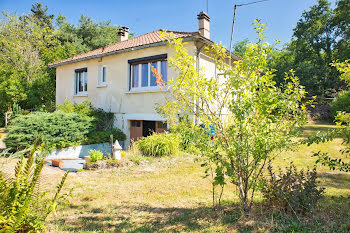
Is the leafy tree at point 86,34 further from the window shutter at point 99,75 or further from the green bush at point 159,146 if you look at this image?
the green bush at point 159,146

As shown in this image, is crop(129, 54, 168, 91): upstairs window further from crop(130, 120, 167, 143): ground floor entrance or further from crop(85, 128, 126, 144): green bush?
crop(85, 128, 126, 144): green bush

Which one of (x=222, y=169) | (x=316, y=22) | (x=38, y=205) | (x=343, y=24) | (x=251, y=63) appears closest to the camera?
(x=38, y=205)

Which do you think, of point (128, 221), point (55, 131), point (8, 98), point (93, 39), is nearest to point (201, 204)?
point (128, 221)

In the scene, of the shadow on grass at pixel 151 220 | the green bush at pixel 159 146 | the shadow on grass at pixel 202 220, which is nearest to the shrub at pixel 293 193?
the shadow on grass at pixel 202 220

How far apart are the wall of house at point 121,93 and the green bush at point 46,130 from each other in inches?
88.5

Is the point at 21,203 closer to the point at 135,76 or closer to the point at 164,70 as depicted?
the point at 164,70

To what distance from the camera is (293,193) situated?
3473mm

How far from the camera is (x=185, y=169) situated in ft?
22.5

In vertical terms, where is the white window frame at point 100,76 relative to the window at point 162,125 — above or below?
above

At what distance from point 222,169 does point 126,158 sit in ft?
16.5

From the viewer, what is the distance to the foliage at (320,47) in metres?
26.8

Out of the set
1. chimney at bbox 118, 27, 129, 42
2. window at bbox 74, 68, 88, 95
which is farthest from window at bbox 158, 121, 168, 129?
chimney at bbox 118, 27, 129, 42

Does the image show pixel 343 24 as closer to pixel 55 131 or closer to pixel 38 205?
pixel 55 131

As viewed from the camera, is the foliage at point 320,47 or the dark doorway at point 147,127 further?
the foliage at point 320,47
